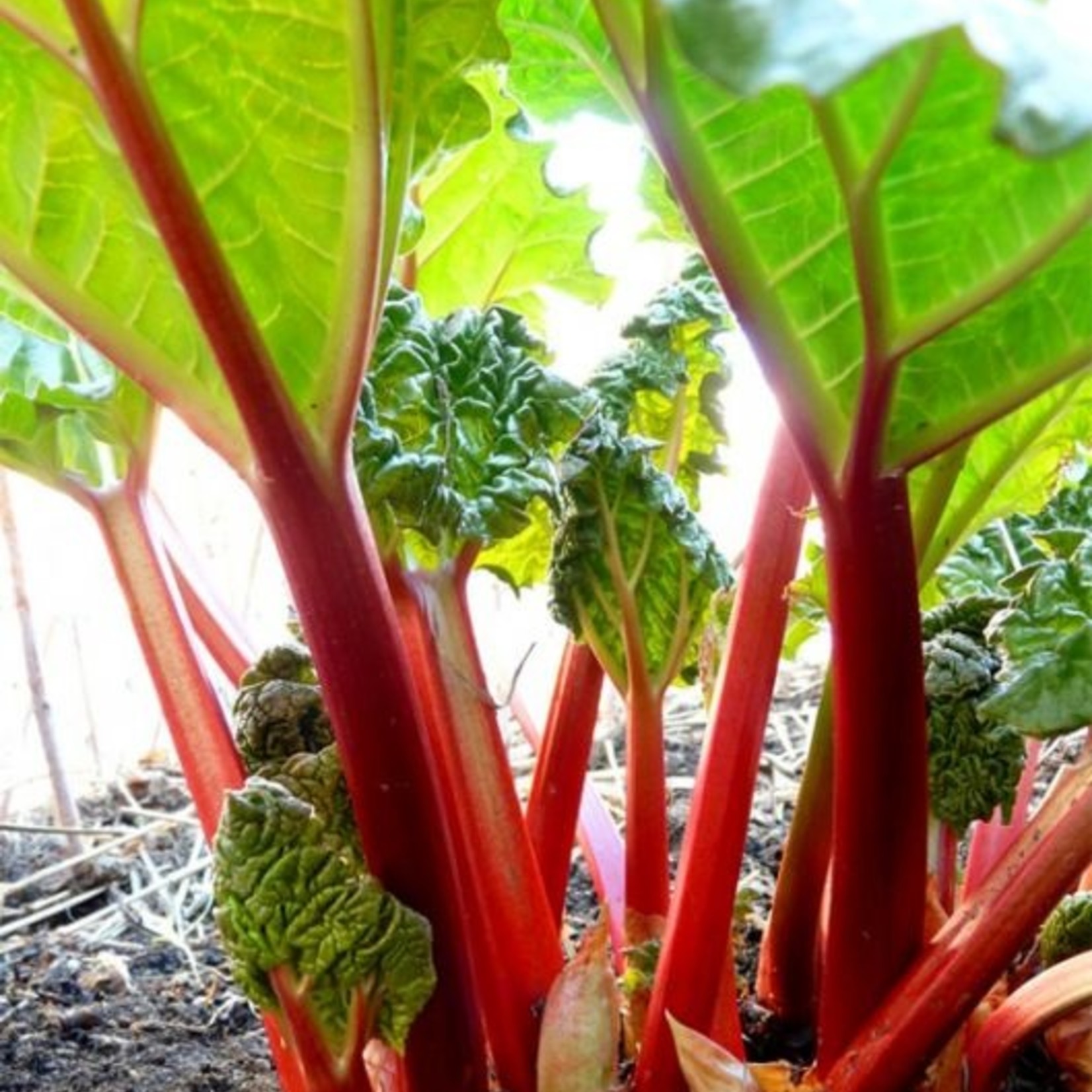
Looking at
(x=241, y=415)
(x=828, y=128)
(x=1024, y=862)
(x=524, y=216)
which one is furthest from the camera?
(x=524, y=216)

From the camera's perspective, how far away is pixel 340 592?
0.87 metres

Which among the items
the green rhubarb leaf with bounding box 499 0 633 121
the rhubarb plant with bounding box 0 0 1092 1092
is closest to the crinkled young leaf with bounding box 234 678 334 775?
the rhubarb plant with bounding box 0 0 1092 1092

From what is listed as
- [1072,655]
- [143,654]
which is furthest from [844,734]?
[143,654]

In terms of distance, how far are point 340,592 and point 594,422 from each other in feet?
1.22

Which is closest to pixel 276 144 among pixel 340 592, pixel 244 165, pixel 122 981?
pixel 244 165

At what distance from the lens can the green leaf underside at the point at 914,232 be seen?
28.1 inches

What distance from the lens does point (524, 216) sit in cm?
148

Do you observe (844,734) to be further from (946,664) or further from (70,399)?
(70,399)

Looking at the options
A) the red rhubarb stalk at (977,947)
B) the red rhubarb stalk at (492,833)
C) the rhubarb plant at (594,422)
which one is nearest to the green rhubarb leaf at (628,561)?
the rhubarb plant at (594,422)

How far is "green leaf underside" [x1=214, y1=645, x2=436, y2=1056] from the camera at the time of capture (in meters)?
0.88

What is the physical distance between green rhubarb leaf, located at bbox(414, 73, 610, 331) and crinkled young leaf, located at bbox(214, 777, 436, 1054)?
69cm

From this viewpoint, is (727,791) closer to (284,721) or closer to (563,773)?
(563,773)

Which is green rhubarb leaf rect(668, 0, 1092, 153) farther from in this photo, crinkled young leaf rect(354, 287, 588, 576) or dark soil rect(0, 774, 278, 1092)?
dark soil rect(0, 774, 278, 1092)

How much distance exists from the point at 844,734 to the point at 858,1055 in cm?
23
